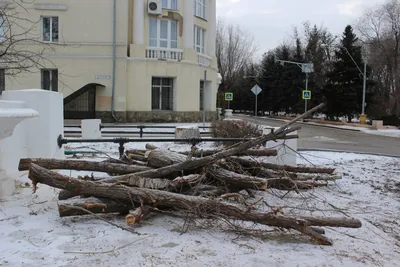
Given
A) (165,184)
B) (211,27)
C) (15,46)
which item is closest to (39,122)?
(165,184)

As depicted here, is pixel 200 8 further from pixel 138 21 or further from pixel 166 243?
pixel 166 243

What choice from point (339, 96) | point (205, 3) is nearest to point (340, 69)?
point (339, 96)

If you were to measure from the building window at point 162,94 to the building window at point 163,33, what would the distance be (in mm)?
2432

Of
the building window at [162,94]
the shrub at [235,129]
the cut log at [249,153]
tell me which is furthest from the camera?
the building window at [162,94]

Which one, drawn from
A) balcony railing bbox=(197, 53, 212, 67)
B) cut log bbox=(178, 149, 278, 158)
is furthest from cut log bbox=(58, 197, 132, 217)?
balcony railing bbox=(197, 53, 212, 67)

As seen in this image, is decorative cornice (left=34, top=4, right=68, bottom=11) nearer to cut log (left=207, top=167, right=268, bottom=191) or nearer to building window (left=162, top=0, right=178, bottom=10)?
building window (left=162, top=0, right=178, bottom=10)

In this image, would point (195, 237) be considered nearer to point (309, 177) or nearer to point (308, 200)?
point (308, 200)

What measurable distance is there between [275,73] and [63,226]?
61.4 metres

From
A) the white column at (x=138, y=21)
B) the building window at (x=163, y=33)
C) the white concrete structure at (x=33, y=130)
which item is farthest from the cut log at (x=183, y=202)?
the building window at (x=163, y=33)

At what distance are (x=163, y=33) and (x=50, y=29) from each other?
7426 millimetres

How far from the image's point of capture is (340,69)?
41.6 metres

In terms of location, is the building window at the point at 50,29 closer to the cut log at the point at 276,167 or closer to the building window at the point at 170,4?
the building window at the point at 170,4

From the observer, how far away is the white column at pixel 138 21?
2634 centimetres

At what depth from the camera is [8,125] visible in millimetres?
5414
